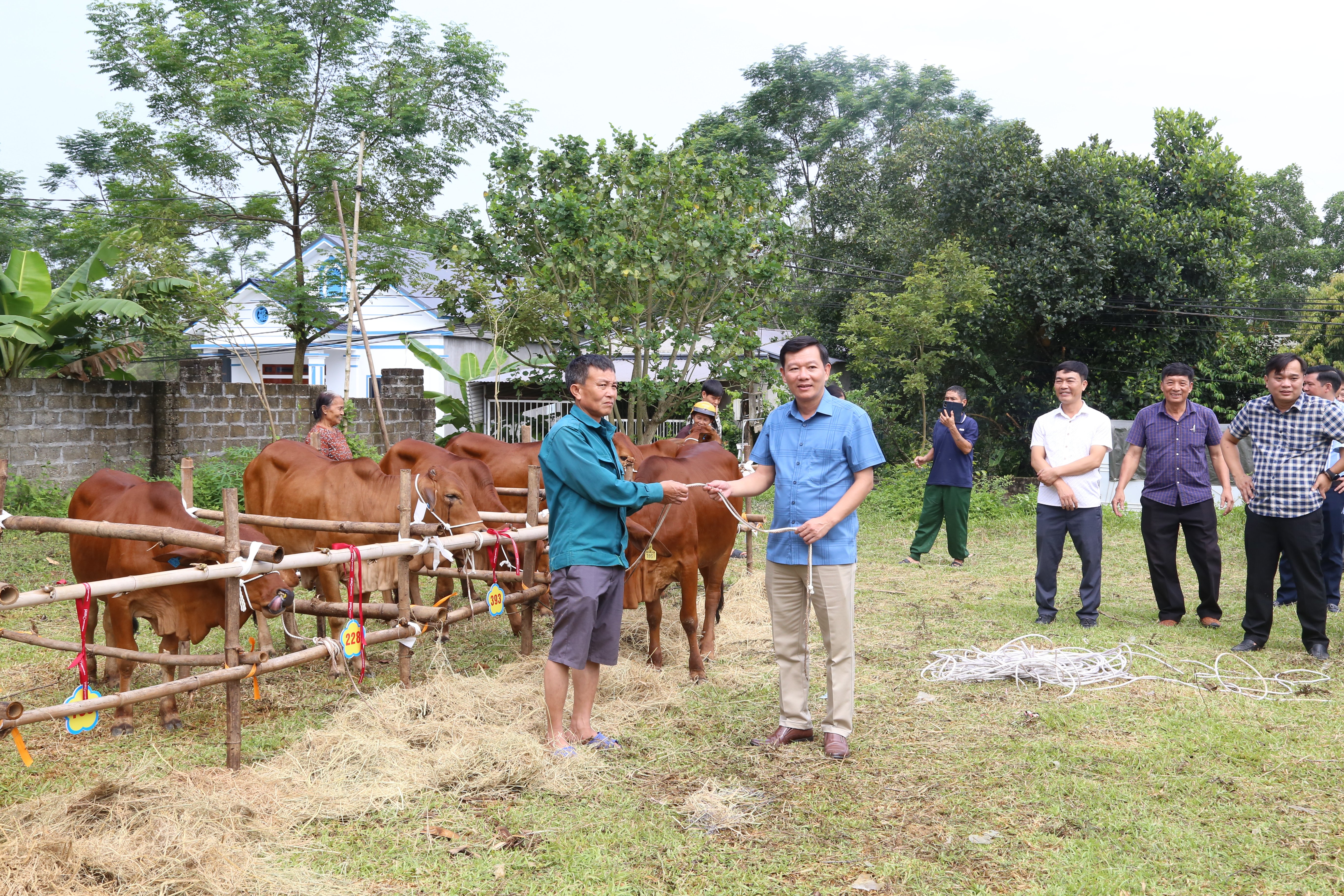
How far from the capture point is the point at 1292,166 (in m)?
36.2

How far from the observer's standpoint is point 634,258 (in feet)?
39.0

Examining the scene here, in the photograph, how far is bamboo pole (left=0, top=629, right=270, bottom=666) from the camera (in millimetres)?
4387

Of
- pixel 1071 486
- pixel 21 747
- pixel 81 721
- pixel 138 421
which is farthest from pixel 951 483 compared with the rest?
pixel 138 421

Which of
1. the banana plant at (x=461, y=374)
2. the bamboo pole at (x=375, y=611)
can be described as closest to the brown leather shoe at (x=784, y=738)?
the bamboo pole at (x=375, y=611)

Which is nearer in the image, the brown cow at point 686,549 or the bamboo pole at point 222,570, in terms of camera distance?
the bamboo pole at point 222,570

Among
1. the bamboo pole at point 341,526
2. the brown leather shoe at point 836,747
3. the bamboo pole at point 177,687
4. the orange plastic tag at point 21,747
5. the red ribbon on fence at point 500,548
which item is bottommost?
the brown leather shoe at point 836,747

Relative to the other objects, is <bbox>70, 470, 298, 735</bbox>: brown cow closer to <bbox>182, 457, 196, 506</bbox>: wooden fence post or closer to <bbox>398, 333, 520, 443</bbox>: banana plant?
<bbox>182, 457, 196, 506</bbox>: wooden fence post

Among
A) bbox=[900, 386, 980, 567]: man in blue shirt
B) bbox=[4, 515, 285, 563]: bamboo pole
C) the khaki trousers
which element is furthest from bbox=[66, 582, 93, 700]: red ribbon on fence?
bbox=[900, 386, 980, 567]: man in blue shirt

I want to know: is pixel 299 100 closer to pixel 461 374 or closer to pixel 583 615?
pixel 461 374

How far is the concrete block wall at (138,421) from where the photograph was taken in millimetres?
9938

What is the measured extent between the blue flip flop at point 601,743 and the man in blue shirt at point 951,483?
6.09m

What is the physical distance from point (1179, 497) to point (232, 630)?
6.29 m

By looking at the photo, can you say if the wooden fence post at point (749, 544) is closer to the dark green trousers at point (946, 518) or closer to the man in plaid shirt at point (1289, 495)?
the dark green trousers at point (946, 518)

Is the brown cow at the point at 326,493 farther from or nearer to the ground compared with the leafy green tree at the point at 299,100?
nearer to the ground
